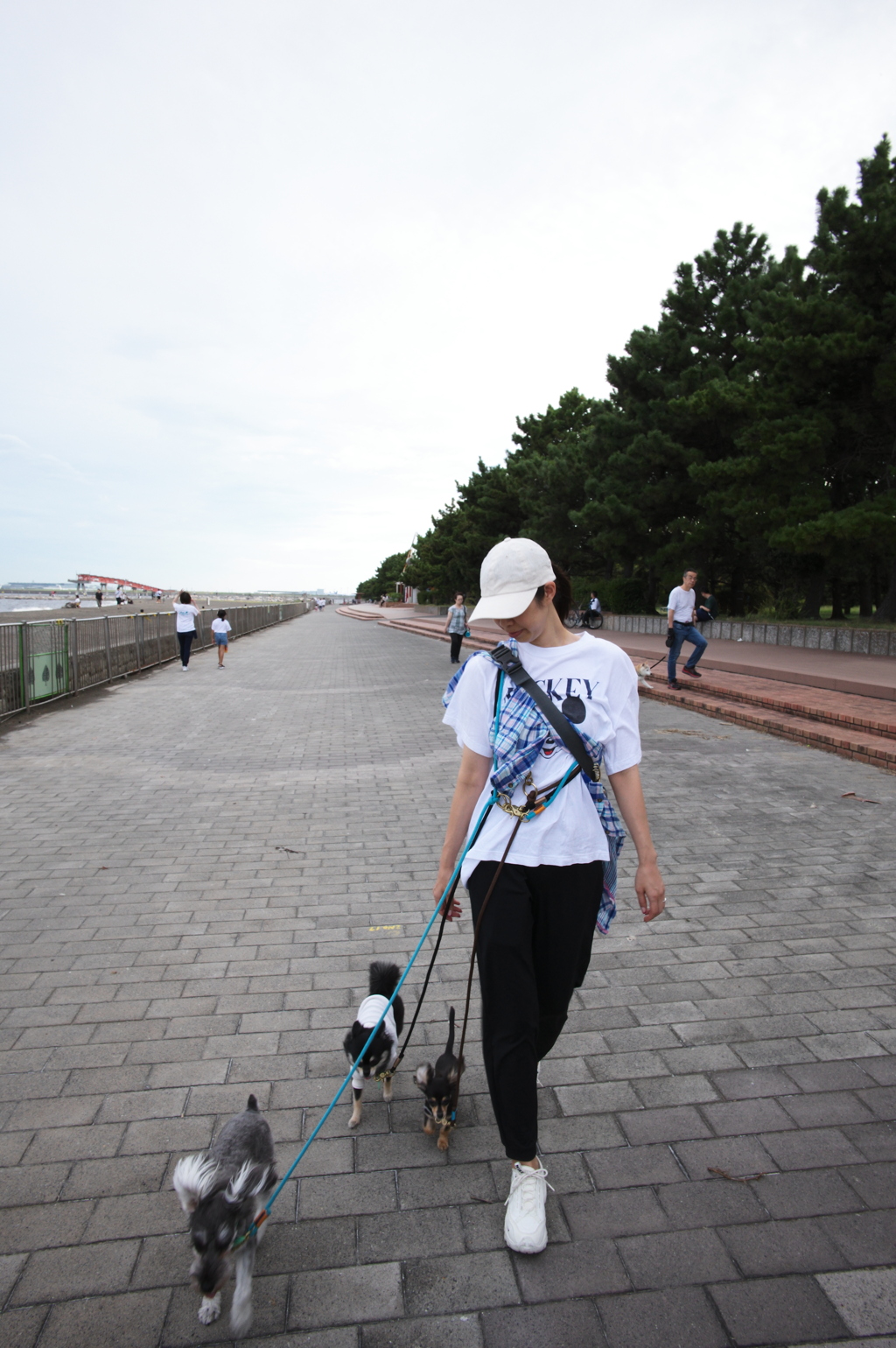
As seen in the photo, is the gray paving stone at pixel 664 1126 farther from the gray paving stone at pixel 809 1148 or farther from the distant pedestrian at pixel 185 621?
the distant pedestrian at pixel 185 621

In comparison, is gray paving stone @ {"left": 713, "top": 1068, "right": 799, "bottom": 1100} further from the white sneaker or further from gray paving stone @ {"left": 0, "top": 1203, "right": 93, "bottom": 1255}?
gray paving stone @ {"left": 0, "top": 1203, "right": 93, "bottom": 1255}

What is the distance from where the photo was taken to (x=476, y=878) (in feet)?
6.98

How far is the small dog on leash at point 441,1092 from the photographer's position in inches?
98.3

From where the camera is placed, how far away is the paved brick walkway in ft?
6.43

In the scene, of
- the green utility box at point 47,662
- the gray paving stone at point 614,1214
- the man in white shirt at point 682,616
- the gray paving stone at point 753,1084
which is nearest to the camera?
the gray paving stone at point 614,1214

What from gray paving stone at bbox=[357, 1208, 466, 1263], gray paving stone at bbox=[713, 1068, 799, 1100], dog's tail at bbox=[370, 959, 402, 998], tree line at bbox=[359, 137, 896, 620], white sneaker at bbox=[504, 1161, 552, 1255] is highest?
tree line at bbox=[359, 137, 896, 620]

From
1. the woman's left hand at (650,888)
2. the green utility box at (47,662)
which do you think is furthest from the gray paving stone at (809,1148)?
the green utility box at (47,662)

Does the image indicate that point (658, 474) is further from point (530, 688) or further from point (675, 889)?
point (530, 688)

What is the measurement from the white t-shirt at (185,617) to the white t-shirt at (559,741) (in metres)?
16.1

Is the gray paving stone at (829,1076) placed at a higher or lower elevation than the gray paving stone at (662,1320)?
higher

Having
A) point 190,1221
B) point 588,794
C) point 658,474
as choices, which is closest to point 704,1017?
point 588,794

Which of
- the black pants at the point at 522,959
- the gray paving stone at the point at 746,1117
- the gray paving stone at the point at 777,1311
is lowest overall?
the gray paving stone at the point at 777,1311

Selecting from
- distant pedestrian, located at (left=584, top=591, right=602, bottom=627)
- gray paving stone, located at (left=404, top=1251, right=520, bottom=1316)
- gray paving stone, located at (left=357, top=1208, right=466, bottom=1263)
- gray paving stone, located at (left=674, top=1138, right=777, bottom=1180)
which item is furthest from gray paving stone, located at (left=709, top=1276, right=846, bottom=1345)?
distant pedestrian, located at (left=584, top=591, right=602, bottom=627)

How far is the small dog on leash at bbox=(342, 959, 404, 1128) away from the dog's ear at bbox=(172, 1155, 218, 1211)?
0.72m
